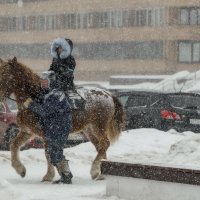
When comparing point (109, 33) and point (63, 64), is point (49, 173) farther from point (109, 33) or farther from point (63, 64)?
point (109, 33)

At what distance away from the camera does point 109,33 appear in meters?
84.1

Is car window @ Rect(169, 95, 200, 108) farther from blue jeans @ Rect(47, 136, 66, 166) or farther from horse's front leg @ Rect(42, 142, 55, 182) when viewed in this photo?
blue jeans @ Rect(47, 136, 66, 166)

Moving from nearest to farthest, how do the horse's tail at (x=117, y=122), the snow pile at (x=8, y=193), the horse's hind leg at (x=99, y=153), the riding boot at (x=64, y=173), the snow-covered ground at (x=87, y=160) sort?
the snow pile at (x=8, y=193)
the snow-covered ground at (x=87, y=160)
the riding boot at (x=64, y=173)
the horse's hind leg at (x=99, y=153)
the horse's tail at (x=117, y=122)

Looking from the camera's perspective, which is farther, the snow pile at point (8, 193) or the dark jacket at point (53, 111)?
the dark jacket at point (53, 111)

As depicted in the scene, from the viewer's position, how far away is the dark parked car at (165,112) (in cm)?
2105

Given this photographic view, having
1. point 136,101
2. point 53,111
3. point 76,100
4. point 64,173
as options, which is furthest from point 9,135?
point 53,111

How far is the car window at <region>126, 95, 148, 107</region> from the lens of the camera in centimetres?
2130

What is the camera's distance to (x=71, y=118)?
1145 centimetres

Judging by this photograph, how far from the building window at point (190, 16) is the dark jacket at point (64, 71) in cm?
6707

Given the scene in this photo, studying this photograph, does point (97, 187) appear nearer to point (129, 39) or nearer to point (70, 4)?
point (129, 39)

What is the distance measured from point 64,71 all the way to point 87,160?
154 inches

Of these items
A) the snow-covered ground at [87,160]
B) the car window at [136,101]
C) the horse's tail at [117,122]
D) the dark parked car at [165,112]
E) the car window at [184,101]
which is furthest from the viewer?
the car window at [136,101]

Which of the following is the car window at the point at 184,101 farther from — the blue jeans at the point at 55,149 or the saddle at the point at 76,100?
the blue jeans at the point at 55,149

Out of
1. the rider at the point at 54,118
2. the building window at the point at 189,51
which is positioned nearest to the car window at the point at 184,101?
the rider at the point at 54,118
